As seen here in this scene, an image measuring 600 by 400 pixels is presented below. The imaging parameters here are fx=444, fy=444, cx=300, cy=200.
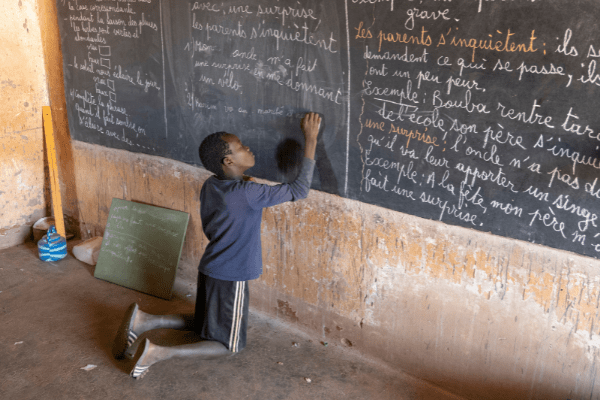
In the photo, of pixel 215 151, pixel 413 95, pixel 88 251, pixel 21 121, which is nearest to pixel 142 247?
pixel 88 251

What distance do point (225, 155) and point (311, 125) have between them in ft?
2.25

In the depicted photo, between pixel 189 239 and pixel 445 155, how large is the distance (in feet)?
9.43

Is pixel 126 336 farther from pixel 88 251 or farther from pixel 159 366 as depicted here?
pixel 88 251

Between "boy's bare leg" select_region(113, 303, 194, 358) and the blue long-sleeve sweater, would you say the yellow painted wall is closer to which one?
the blue long-sleeve sweater

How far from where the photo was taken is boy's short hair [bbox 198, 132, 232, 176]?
315 centimetres

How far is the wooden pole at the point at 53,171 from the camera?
18.3 ft

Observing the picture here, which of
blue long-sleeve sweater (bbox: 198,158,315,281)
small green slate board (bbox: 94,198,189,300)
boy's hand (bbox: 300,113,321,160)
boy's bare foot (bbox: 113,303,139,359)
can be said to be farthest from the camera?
small green slate board (bbox: 94,198,189,300)

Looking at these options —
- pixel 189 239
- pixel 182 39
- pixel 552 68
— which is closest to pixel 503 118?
pixel 552 68

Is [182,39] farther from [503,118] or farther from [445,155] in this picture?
[503,118]

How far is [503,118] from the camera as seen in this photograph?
8.75ft

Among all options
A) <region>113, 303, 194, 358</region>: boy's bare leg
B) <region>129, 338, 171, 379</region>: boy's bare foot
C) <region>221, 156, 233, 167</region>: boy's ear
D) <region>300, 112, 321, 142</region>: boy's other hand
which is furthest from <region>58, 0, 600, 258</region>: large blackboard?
<region>129, 338, 171, 379</region>: boy's bare foot

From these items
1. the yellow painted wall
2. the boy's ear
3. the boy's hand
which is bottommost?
the yellow painted wall

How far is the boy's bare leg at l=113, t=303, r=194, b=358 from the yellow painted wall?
0.87 metres

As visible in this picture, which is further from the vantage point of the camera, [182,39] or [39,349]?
[182,39]
